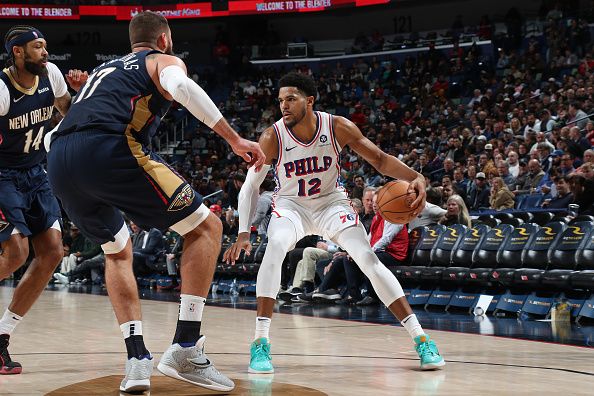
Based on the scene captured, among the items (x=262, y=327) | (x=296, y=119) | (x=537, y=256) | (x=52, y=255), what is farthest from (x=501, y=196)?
(x=52, y=255)

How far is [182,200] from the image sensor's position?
12.3 feet

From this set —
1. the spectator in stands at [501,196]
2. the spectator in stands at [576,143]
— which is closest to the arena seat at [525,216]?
the spectator in stands at [501,196]

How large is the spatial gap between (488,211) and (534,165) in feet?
4.92

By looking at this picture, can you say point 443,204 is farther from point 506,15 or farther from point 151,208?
point 506,15

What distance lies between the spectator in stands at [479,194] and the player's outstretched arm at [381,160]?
7.00m

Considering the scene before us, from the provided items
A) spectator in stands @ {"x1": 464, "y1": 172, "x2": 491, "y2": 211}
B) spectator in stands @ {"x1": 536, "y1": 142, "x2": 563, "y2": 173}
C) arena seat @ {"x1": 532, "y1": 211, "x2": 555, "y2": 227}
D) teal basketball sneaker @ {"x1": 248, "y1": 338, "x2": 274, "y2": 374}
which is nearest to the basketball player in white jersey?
teal basketball sneaker @ {"x1": 248, "y1": 338, "x2": 274, "y2": 374}

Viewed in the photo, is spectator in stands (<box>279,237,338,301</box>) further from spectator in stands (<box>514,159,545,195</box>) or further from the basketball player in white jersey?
the basketball player in white jersey

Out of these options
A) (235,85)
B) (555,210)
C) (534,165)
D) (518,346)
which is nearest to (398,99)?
(235,85)

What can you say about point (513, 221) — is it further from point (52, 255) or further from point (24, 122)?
point (24, 122)

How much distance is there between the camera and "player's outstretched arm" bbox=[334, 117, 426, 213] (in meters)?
4.78

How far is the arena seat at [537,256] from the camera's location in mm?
7625

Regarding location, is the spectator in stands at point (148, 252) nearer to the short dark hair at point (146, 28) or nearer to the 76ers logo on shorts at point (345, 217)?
the 76ers logo on shorts at point (345, 217)

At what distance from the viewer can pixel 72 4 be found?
27.3 m

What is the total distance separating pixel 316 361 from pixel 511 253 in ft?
12.4
